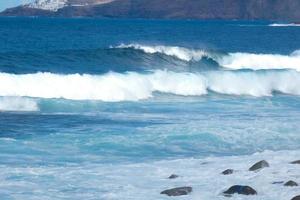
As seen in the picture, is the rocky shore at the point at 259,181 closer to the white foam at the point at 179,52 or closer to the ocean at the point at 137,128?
the ocean at the point at 137,128

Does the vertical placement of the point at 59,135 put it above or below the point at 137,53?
below

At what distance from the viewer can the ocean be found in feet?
38.4

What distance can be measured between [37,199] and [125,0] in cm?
13636

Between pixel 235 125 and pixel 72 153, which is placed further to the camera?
pixel 235 125

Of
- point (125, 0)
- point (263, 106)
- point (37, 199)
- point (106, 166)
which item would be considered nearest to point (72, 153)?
point (106, 166)

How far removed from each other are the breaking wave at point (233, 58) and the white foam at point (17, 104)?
51.6 feet

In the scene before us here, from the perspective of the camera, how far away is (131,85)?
26.6m

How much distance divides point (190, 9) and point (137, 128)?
119 metres

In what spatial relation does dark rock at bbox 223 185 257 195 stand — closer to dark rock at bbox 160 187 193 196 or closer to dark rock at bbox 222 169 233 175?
dark rock at bbox 160 187 193 196

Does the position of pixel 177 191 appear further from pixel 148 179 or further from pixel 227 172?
pixel 227 172

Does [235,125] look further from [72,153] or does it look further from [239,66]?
[239,66]

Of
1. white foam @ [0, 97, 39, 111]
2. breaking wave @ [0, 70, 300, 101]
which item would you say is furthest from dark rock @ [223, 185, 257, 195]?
breaking wave @ [0, 70, 300, 101]

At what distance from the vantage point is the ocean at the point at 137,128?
1170 cm

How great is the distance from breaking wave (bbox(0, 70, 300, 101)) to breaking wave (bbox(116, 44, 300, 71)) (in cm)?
605
